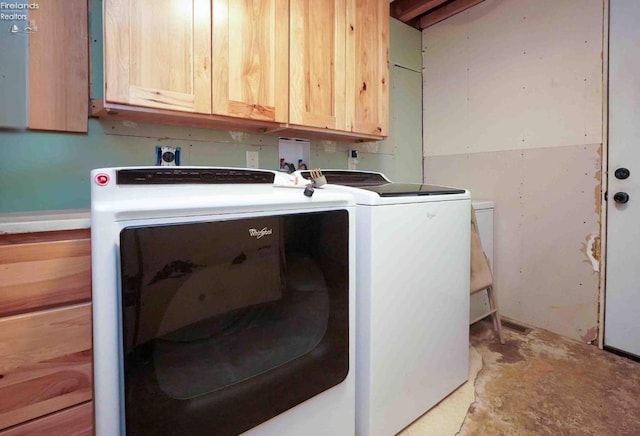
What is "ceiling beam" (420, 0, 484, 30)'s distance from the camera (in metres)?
2.46

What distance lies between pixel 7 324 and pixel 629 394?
2442 mm

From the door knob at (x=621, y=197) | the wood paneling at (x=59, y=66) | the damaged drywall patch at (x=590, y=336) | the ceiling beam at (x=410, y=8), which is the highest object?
the ceiling beam at (x=410, y=8)

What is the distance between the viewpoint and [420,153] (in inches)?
114

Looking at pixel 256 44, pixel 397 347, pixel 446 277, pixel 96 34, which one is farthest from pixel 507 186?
pixel 96 34

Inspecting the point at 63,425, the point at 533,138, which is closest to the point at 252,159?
the point at 63,425

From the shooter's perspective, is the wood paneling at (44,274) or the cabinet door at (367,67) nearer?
the wood paneling at (44,274)

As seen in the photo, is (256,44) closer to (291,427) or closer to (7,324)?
(7,324)

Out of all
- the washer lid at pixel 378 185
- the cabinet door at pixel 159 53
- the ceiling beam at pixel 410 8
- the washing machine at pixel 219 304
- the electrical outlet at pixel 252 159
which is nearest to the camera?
the washing machine at pixel 219 304

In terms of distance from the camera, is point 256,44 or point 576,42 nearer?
point 256,44

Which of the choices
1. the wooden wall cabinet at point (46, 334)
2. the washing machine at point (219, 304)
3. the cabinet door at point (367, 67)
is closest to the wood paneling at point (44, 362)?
the wooden wall cabinet at point (46, 334)

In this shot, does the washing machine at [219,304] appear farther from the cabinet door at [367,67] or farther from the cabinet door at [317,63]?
the cabinet door at [367,67]

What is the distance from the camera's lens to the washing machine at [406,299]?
1.22m

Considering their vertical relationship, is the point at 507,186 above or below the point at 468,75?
below

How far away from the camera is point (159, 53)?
1310 mm
